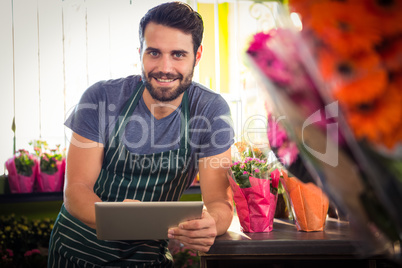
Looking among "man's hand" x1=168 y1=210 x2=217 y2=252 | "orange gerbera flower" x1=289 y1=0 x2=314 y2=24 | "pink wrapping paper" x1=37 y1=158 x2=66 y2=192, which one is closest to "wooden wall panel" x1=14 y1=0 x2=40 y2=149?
"pink wrapping paper" x1=37 y1=158 x2=66 y2=192

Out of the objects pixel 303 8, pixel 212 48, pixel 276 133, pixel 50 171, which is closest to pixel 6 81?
pixel 50 171

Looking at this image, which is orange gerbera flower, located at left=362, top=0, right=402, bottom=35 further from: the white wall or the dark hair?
the white wall

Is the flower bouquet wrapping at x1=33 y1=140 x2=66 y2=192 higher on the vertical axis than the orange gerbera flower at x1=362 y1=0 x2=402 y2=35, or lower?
lower

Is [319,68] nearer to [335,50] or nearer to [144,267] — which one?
[335,50]

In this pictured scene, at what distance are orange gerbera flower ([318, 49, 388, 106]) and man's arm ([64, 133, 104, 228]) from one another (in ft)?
4.42

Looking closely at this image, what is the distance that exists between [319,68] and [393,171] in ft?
0.27

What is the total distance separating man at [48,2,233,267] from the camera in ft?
5.10

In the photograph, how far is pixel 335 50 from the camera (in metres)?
0.25

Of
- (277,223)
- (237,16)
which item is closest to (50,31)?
(237,16)

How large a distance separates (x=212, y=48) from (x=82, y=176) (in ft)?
8.99

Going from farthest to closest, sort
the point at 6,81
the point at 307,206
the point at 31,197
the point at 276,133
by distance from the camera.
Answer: the point at 6,81, the point at 31,197, the point at 307,206, the point at 276,133

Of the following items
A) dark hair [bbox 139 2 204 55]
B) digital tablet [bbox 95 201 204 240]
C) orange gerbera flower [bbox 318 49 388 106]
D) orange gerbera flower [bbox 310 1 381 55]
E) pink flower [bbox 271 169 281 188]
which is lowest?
digital tablet [bbox 95 201 204 240]

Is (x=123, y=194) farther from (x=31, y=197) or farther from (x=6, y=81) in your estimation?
(x=6, y=81)

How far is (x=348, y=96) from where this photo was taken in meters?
0.25
